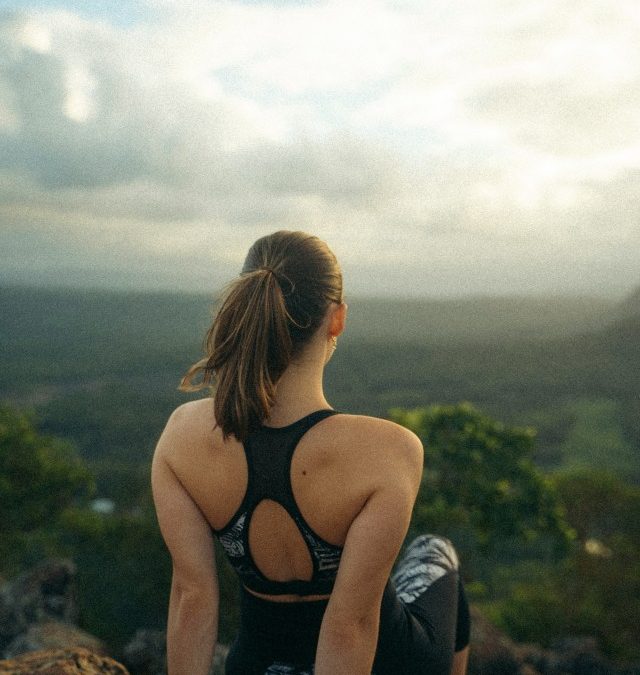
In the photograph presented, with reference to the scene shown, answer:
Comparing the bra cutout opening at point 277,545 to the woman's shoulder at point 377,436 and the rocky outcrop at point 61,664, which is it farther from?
the rocky outcrop at point 61,664

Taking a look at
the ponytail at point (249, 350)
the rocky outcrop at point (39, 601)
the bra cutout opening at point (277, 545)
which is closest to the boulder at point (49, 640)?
the rocky outcrop at point (39, 601)

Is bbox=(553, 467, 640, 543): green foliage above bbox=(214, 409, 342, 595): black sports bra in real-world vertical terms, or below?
below

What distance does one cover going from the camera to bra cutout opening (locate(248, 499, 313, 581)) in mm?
2383

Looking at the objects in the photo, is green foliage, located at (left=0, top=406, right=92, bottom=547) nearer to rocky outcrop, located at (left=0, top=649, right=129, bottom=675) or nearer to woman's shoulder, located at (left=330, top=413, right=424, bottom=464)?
rocky outcrop, located at (left=0, top=649, right=129, bottom=675)

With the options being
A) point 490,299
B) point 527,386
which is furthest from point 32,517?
point 490,299

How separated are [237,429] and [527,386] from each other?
91090 mm

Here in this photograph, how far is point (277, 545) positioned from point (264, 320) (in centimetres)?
86

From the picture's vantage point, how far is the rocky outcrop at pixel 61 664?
2.65m

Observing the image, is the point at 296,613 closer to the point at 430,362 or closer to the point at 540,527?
the point at 540,527

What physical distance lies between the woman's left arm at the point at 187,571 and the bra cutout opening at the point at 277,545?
204 mm

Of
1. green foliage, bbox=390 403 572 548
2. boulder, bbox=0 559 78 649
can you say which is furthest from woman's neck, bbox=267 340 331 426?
green foliage, bbox=390 403 572 548

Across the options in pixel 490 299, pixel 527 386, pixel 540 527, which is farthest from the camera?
pixel 490 299

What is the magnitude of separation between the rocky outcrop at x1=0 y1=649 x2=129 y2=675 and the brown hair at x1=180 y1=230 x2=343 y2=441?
125cm

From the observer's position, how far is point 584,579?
61.8 ft
